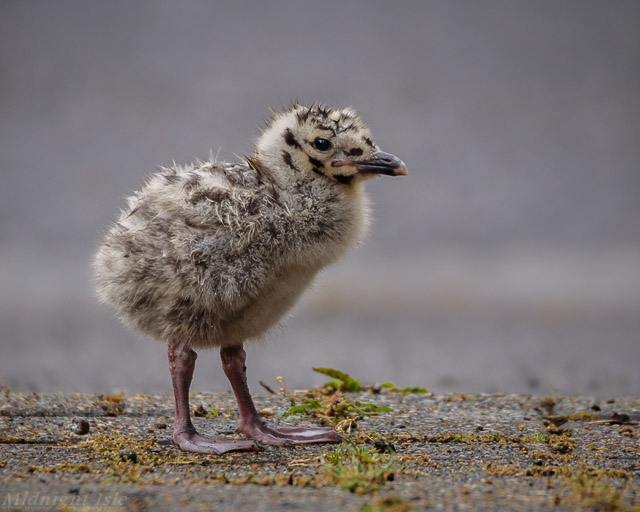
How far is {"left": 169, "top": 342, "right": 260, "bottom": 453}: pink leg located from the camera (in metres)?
3.20

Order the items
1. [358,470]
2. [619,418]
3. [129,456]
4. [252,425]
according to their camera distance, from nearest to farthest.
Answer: [358,470]
[129,456]
[252,425]
[619,418]

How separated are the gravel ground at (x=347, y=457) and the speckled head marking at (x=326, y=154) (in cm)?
123

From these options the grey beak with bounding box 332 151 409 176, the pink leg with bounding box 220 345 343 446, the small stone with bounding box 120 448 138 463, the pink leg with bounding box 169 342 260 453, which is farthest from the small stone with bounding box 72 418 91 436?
the grey beak with bounding box 332 151 409 176

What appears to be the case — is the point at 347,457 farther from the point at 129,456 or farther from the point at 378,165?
the point at 378,165

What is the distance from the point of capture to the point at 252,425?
3.52m

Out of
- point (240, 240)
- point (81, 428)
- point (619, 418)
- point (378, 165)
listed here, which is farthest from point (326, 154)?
point (619, 418)

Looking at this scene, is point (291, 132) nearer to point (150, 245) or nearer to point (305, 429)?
point (150, 245)

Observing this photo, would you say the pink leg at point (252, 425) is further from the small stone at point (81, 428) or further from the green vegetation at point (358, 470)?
the small stone at point (81, 428)

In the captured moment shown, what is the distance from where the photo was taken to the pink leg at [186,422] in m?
3.20

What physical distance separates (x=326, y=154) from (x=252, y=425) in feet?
4.44

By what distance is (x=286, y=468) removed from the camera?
285 centimetres

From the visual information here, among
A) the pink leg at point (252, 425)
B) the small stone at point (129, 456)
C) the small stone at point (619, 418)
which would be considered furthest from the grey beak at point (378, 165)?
the small stone at point (619, 418)

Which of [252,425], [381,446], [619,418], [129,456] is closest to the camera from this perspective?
[129,456]

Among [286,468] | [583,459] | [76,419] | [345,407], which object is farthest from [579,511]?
[76,419]
